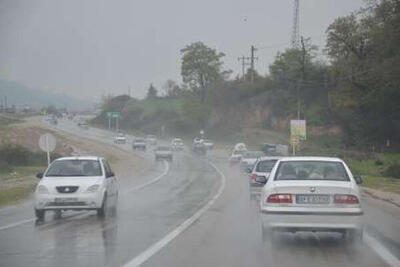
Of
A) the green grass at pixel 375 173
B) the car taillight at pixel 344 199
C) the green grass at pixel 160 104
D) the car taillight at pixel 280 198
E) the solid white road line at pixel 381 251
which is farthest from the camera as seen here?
the green grass at pixel 160 104

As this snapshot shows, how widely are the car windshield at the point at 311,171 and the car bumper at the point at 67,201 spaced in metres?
6.38

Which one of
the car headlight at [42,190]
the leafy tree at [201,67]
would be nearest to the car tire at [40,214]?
the car headlight at [42,190]

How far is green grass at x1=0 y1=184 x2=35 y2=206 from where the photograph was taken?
26.4 metres

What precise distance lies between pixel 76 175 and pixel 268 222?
8.25 metres

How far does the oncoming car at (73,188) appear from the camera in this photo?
61.6 ft

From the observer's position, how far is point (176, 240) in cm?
1403

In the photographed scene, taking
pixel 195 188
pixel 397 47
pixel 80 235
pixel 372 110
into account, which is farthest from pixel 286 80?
pixel 80 235

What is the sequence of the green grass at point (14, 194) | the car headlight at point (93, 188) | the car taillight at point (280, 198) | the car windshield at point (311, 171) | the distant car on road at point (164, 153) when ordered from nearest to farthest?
the car taillight at point (280, 198), the car windshield at point (311, 171), the car headlight at point (93, 188), the green grass at point (14, 194), the distant car on road at point (164, 153)

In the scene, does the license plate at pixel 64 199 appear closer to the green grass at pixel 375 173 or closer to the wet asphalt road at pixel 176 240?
the wet asphalt road at pixel 176 240

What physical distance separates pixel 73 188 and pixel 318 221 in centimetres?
813

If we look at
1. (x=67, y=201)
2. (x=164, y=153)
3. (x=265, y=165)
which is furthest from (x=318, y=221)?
(x=164, y=153)

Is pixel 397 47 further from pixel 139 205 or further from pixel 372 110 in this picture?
pixel 139 205

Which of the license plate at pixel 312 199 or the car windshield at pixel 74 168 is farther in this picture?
the car windshield at pixel 74 168

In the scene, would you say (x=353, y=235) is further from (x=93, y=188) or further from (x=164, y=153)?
(x=164, y=153)
